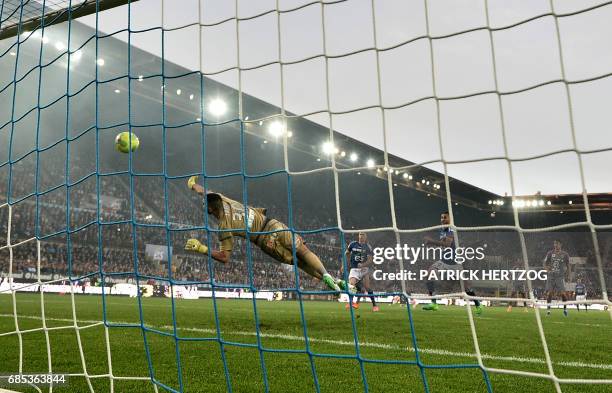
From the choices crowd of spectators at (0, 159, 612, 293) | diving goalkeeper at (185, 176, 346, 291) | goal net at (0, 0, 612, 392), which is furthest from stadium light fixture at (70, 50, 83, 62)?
diving goalkeeper at (185, 176, 346, 291)

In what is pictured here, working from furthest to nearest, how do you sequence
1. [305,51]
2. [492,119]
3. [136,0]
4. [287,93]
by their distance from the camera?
[136,0], [305,51], [287,93], [492,119]

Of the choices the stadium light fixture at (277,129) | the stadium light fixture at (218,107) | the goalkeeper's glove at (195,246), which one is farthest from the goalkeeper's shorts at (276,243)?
the stadium light fixture at (218,107)

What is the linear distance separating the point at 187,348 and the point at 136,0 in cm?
264

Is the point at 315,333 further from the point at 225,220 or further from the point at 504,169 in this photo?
the point at 504,169

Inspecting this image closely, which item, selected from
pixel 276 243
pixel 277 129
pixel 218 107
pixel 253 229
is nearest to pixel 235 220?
pixel 253 229

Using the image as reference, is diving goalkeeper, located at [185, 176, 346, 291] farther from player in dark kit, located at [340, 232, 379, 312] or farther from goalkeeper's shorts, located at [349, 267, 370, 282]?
goalkeeper's shorts, located at [349, 267, 370, 282]

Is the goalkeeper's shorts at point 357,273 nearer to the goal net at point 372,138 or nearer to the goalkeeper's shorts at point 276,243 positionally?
the goal net at point 372,138

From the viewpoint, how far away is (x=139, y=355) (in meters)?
3.79

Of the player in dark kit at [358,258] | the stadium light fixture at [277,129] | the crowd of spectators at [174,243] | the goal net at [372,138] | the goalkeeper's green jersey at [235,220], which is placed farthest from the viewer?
the crowd of spectators at [174,243]

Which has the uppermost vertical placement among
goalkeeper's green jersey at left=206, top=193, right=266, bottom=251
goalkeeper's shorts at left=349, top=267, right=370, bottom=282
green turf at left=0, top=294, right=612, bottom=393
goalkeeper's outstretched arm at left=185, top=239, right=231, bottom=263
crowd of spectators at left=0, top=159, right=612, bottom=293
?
crowd of spectators at left=0, top=159, right=612, bottom=293

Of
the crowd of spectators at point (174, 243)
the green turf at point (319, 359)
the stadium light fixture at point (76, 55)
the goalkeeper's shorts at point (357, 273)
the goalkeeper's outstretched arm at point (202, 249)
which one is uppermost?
the stadium light fixture at point (76, 55)

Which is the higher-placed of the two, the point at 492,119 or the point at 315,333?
the point at 492,119

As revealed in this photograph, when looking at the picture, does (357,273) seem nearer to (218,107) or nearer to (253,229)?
(218,107)

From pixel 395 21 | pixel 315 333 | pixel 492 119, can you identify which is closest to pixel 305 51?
pixel 395 21
